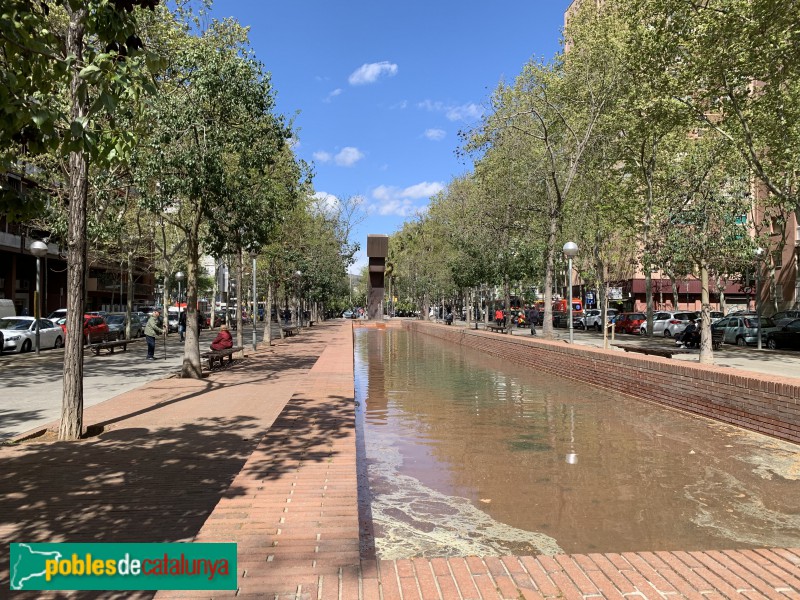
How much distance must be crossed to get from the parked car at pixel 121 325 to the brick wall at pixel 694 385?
882 inches

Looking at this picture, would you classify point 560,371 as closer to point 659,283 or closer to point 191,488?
point 191,488

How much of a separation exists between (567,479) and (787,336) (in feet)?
77.1

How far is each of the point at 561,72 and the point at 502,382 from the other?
55.0 ft

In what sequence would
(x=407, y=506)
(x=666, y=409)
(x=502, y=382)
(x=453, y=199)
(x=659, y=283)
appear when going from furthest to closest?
(x=659, y=283)
(x=453, y=199)
(x=502, y=382)
(x=666, y=409)
(x=407, y=506)

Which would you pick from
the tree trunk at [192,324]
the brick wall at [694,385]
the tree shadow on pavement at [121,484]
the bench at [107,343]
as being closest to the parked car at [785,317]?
the brick wall at [694,385]

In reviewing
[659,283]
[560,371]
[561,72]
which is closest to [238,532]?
[560,371]

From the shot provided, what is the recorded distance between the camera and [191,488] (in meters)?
5.29

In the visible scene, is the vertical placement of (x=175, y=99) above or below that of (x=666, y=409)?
above

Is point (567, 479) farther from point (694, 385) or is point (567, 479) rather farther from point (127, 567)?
point (694, 385)

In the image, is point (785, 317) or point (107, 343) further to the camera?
point (785, 317)

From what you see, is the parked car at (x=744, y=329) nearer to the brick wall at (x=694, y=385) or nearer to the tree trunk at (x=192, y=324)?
the brick wall at (x=694, y=385)

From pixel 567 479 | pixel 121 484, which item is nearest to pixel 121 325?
pixel 121 484

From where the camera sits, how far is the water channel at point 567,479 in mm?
4344

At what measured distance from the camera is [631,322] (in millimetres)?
36875
